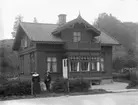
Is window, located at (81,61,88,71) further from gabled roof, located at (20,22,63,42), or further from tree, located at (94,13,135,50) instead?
tree, located at (94,13,135,50)

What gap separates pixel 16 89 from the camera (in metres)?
19.4

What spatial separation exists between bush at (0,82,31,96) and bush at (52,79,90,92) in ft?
6.98

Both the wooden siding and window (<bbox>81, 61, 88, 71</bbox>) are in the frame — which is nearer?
the wooden siding

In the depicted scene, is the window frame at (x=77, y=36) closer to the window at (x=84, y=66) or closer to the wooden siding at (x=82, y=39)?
the wooden siding at (x=82, y=39)

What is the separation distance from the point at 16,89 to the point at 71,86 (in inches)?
166

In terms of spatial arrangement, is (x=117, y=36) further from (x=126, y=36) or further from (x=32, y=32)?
(x=32, y=32)

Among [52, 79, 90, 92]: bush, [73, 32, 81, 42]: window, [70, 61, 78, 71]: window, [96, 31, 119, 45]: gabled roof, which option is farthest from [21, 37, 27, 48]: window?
[52, 79, 90, 92]: bush

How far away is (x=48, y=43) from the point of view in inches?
1176

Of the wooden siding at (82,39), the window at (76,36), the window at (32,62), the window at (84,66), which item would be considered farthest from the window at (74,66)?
the window at (32,62)

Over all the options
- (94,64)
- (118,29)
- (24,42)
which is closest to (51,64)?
(94,64)

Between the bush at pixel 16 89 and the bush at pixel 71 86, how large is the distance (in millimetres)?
2129

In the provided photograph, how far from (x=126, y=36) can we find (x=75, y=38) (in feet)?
55.6

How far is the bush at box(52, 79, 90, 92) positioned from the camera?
2108cm

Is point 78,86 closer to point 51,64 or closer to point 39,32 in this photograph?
point 51,64
